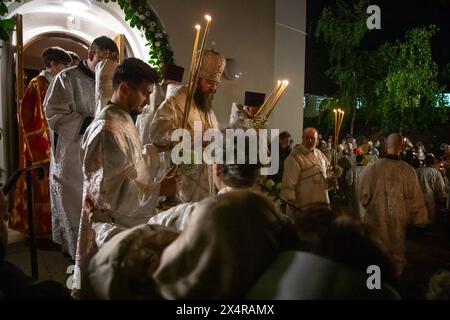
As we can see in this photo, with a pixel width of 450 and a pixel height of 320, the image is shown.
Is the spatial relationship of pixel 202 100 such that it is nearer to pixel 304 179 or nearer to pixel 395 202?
pixel 304 179

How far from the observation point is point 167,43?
7500 millimetres

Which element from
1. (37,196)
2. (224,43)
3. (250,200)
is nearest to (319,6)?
(224,43)

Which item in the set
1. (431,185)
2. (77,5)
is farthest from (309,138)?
(431,185)

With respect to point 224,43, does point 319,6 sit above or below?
above

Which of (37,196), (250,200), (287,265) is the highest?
(250,200)

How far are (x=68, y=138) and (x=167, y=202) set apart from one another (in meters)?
1.63

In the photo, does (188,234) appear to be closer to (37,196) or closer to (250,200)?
(250,200)

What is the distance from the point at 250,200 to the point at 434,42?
3284 centimetres

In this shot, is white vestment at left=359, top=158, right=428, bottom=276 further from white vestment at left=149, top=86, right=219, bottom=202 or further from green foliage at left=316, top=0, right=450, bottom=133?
green foliage at left=316, top=0, right=450, bottom=133

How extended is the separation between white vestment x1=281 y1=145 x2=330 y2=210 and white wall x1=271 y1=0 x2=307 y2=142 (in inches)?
88.8

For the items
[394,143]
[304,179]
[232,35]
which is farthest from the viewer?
[232,35]

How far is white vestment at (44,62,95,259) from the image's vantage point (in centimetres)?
493

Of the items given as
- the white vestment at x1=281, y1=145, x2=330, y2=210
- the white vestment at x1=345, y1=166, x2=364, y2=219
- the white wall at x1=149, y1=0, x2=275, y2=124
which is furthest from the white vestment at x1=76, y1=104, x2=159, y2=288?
the white vestment at x1=345, y1=166, x2=364, y2=219

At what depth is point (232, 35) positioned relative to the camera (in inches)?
332
